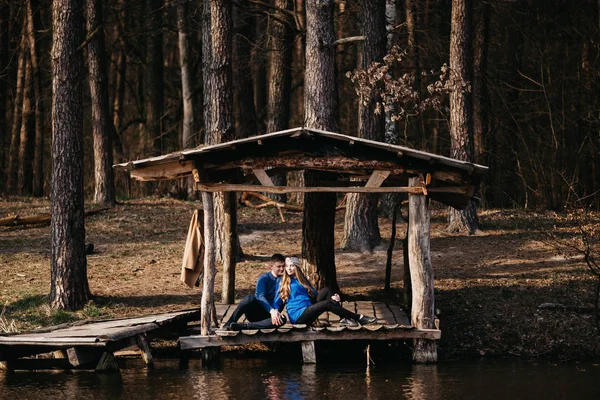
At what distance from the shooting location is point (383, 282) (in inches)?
814

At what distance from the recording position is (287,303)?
15.7 m

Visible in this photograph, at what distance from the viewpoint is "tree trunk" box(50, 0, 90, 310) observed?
18.1 metres

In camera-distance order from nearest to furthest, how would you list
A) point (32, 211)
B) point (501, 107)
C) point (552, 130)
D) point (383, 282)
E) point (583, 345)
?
1. point (583, 345)
2. point (383, 282)
3. point (32, 211)
4. point (552, 130)
5. point (501, 107)

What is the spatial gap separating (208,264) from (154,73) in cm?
1923

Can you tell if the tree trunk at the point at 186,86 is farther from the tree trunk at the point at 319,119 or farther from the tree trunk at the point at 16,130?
the tree trunk at the point at 319,119

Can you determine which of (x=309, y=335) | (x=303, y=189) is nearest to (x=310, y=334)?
(x=309, y=335)

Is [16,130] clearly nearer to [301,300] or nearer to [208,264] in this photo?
[208,264]

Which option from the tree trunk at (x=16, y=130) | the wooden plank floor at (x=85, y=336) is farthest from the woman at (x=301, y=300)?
the tree trunk at (x=16, y=130)

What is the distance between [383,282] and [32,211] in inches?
439

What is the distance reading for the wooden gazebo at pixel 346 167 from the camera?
15.4 m

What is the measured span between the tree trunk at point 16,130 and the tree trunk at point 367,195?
15004 mm

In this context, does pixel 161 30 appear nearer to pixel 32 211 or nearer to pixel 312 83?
pixel 32 211

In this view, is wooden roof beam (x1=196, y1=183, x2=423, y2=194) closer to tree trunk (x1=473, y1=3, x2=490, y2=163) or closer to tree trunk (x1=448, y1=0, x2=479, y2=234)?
tree trunk (x1=448, y1=0, x2=479, y2=234)

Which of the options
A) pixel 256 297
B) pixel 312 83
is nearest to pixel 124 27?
pixel 312 83
